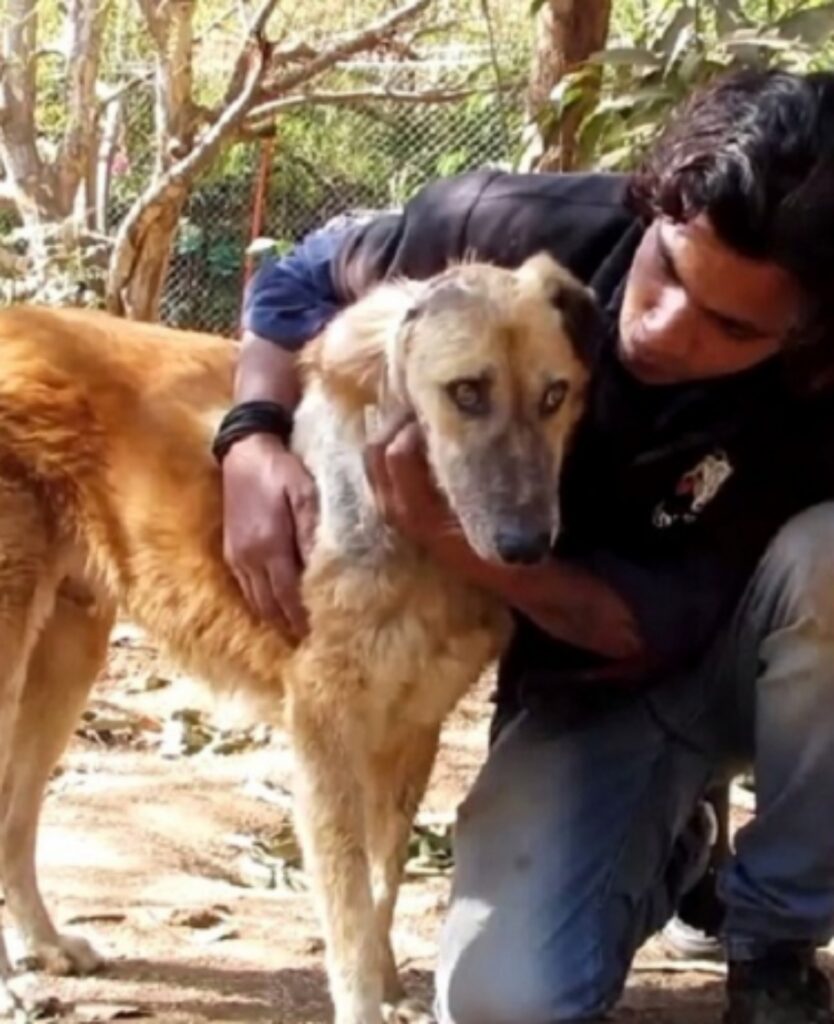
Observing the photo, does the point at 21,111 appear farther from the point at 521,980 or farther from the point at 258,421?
the point at 521,980

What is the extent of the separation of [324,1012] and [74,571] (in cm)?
86

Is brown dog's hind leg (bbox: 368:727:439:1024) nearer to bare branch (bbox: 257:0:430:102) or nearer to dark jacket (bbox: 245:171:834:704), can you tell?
dark jacket (bbox: 245:171:834:704)

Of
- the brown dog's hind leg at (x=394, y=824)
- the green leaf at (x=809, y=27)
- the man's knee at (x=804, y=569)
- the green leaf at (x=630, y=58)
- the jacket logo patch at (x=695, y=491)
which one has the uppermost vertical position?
the green leaf at (x=809, y=27)

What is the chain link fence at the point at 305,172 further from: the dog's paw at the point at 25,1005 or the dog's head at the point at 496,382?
the dog's head at the point at 496,382

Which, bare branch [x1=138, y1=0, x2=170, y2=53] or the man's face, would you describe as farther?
bare branch [x1=138, y1=0, x2=170, y2=53]

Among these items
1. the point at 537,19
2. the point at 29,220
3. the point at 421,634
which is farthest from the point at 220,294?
the point at 421,634

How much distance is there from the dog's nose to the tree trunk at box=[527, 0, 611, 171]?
1826 mm

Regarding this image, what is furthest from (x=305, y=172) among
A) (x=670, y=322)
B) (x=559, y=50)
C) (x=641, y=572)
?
(x=670, y=322)

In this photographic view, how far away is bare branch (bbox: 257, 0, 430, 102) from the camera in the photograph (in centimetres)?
664

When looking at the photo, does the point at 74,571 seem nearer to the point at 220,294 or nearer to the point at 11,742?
the point at 11,742

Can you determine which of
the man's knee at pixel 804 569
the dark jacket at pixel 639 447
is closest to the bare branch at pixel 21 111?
the dark jacket at pixel 639 447

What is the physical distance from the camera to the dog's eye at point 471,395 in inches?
111

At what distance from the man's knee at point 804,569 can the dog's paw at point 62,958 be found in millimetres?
1329

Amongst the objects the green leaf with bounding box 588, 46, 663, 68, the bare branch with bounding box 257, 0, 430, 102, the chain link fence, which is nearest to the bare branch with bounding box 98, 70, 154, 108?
the bare branch with bounding box 257, 0, 430, 102
